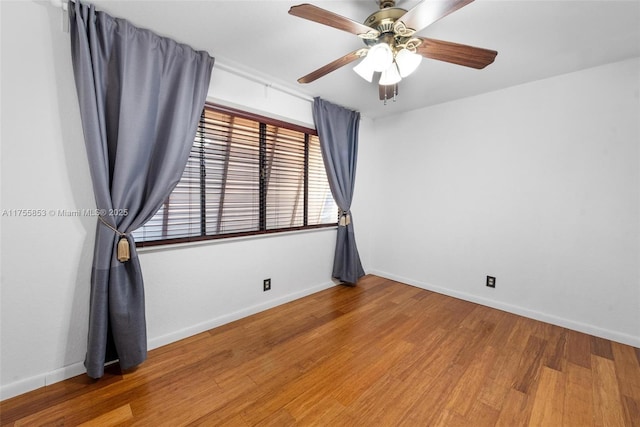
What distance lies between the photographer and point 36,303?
5.31ft

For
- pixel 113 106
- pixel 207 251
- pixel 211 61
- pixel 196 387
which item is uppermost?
pixel 211 61

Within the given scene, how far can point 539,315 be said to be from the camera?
266 cm

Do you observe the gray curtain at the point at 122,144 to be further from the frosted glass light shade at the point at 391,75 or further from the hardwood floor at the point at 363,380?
the frosted glass light shade at the point at 391,75

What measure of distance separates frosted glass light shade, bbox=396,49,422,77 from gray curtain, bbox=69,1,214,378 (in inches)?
61.5

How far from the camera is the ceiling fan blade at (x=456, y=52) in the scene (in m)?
1.46

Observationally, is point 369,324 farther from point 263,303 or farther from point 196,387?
point 196,387

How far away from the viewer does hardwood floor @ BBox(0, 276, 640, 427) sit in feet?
4.88

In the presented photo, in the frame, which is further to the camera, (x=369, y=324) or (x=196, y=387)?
(x=369, y=324)

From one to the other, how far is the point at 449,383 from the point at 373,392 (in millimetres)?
528

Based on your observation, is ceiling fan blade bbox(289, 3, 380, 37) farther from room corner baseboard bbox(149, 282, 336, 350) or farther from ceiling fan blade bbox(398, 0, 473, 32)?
room corner baseboard bbox(149, 282, 336, 350)

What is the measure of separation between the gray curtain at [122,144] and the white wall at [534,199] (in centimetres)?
283

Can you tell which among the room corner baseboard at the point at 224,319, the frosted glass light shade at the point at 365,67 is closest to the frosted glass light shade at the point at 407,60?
the frosted glass light shade at the point at 365,67

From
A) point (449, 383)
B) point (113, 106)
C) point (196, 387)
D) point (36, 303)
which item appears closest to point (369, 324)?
point (449, 383)

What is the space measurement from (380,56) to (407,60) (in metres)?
0.21
